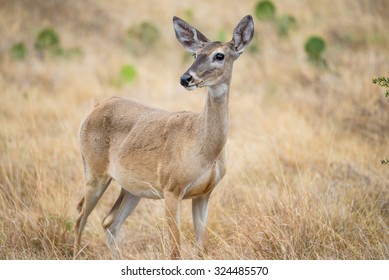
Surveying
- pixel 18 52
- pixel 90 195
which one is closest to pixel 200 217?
pixel 90 195

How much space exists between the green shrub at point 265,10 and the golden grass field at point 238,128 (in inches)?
12.1

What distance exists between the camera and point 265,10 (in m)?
16.1

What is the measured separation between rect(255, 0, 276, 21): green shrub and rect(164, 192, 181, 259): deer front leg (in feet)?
34.7

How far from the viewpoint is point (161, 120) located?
6.84 meters

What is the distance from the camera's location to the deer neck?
614 centimetres

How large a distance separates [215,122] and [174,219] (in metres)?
0.89

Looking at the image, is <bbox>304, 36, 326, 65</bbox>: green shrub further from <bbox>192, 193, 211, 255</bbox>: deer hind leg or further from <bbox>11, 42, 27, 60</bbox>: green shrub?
<bbox>192, 193, 211, 255</bbox>: deer hind leg

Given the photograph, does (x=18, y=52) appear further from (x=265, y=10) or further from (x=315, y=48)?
(x=315, y=48)

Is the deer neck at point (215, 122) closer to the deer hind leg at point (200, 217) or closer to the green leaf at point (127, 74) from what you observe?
the deer hind leg at point (200, 217)

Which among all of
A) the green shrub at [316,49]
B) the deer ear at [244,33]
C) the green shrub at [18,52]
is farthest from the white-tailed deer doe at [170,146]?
the green shrub at [18,52]

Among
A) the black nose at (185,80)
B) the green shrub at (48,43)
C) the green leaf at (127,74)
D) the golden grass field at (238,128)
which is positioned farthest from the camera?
the green shrub at (48,43)

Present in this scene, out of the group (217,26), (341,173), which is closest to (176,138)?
(341,173)

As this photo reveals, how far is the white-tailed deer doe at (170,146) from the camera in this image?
614cm
